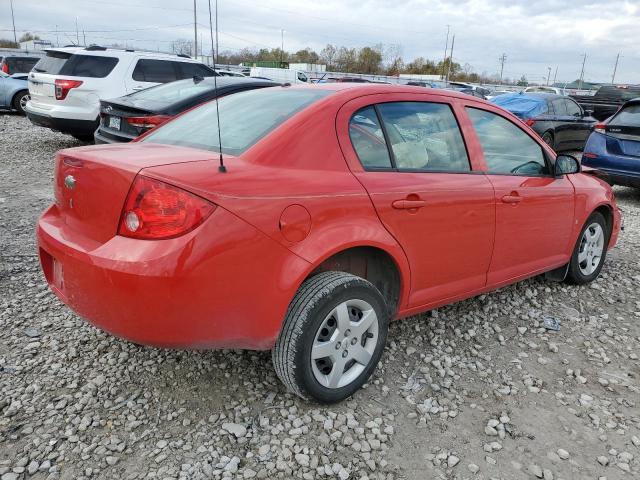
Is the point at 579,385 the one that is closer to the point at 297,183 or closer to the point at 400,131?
the point at 400,131

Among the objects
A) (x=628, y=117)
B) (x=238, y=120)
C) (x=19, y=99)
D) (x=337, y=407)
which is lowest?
(x=337, y=407)

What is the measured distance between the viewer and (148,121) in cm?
616

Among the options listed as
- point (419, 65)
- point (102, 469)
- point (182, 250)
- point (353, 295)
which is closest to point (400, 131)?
point (353, 295)

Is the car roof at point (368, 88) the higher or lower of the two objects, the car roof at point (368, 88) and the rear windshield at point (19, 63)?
the higher

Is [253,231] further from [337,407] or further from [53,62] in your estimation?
[53,62]

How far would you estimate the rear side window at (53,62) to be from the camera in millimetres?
8602

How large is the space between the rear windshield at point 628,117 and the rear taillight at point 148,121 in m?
6.43

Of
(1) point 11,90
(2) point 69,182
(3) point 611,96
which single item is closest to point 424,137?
(2) point 69,182

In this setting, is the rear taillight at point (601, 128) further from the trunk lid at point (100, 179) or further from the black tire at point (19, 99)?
the black tire at point (19, 99)

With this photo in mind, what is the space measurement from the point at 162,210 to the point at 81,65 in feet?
25.4

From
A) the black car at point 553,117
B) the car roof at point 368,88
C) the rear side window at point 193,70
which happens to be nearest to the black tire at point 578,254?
the car roof at point 368,88

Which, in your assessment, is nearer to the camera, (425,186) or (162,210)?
(162,210)

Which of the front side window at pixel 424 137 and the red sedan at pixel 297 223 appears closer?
the red sedan at pixel 297 223

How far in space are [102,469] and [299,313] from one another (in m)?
1.03
